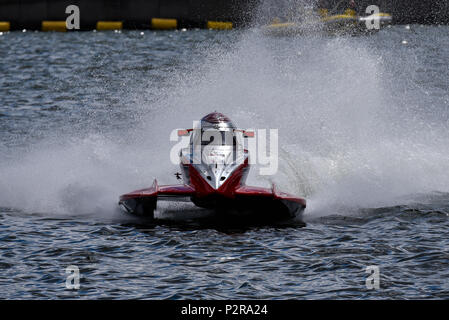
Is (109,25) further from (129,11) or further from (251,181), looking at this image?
(251,181)

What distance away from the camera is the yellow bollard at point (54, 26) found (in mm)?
57719

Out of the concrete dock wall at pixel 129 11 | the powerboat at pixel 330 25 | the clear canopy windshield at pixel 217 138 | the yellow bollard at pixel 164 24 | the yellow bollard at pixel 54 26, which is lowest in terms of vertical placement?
the clear canopy windshield at pixel 217 138

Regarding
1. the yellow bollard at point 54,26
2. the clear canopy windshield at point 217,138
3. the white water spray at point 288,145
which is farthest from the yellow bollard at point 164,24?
the clear canopy windshield at point 217,138

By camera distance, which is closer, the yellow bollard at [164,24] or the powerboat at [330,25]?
the powerboat at [330,25]

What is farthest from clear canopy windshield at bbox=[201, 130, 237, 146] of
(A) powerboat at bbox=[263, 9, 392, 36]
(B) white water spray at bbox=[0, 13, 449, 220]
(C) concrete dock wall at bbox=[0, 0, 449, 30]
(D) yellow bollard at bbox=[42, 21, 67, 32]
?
(C) concrete dock wall at bbox=[0, 0, 449, 30]

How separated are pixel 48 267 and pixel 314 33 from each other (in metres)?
42.6

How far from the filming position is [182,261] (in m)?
12.6

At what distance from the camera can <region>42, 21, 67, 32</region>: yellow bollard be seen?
57.7m

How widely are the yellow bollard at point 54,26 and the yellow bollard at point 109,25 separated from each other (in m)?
2.92

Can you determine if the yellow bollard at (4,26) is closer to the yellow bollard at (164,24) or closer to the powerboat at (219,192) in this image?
the yellow bollard at (164,24)

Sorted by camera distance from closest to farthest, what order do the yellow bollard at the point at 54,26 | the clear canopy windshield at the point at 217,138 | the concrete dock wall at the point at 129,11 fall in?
the clear canopy windshield at the point at 217,138
the yellow bollard at the point at 54,26
the concrete dock wall at the point at 129,11

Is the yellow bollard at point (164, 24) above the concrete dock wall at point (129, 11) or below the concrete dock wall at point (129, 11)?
below

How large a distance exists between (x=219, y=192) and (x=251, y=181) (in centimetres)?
275
